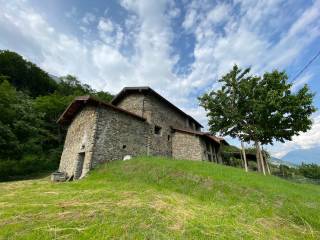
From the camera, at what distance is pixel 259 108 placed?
16078mm

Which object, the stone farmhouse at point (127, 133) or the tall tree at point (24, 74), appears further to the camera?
the tall tree at point (24, 74)

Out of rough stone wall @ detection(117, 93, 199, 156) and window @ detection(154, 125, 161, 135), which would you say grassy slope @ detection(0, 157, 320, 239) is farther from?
window @ detection(154, 125, 161, 135)

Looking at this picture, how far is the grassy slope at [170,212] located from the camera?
4234 millimetres

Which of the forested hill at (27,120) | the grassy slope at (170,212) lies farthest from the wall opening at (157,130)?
the forested hill at (27,120)

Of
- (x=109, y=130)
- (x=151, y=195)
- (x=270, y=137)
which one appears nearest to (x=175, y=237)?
(x=151, y=195)

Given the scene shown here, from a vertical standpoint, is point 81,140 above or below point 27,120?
below

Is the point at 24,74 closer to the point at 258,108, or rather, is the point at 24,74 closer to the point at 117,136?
the point at 117,136

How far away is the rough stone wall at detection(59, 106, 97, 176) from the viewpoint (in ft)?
40.5

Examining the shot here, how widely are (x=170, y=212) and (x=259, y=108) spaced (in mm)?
13810

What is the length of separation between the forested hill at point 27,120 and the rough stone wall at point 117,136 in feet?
28.9

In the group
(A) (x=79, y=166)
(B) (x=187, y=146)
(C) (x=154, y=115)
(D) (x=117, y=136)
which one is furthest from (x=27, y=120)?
(B) (x=187, y=146)

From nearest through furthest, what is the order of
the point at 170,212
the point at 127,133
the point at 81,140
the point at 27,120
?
1. the point at 170,212
2. the point at 81,140
3. the point at 127,133
4. the point at 27,120

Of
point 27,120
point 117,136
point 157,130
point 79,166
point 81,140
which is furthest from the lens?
point 27,120

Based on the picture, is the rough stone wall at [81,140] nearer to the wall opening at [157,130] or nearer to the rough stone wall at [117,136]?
the rough stone wall at [117,136]
